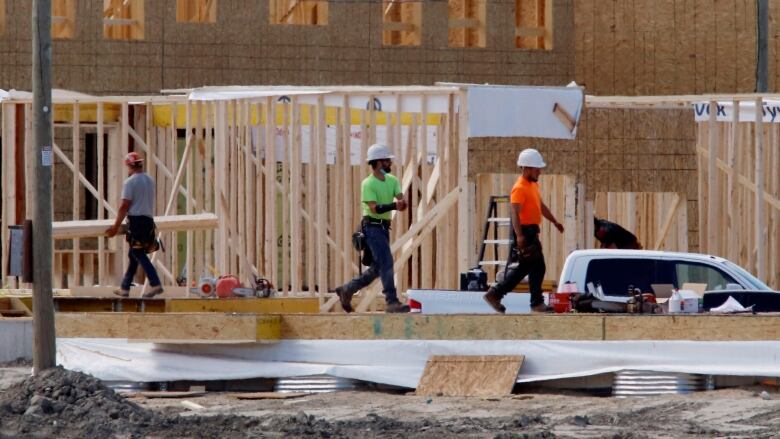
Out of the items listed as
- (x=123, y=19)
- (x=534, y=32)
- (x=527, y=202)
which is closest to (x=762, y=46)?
(x=534, y=32)

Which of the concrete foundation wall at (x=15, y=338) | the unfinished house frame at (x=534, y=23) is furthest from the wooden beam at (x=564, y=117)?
the unfinished house frame at (x=534, y=23)

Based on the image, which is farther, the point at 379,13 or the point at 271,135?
the point at 379,13

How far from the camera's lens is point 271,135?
70.5 ft

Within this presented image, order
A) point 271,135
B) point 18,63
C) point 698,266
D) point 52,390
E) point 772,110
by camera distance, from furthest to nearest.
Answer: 1. point 18,63
2. point 772,110
3. point 271,135
4. point 698,266
5. point 52,390

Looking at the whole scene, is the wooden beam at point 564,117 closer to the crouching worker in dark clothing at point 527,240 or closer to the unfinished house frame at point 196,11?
the crouching worker in dark clothing at point 527,240

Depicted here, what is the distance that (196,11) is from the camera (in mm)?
28594

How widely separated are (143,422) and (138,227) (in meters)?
6.06

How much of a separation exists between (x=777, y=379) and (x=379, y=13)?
1420 cm

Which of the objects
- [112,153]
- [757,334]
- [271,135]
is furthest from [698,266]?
[112,153]

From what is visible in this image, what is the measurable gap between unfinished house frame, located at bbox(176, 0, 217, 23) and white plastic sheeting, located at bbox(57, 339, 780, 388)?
1142 cm

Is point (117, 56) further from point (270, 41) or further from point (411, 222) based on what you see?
point (411, 222)

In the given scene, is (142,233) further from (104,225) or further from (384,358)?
(384,358)

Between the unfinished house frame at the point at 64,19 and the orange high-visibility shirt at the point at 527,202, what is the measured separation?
39.3 ft

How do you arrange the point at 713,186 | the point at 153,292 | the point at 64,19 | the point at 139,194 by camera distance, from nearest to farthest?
1. the point at 153,292
2. the point at 139,194
3. the point at 713,186
4. the point at 64,19
